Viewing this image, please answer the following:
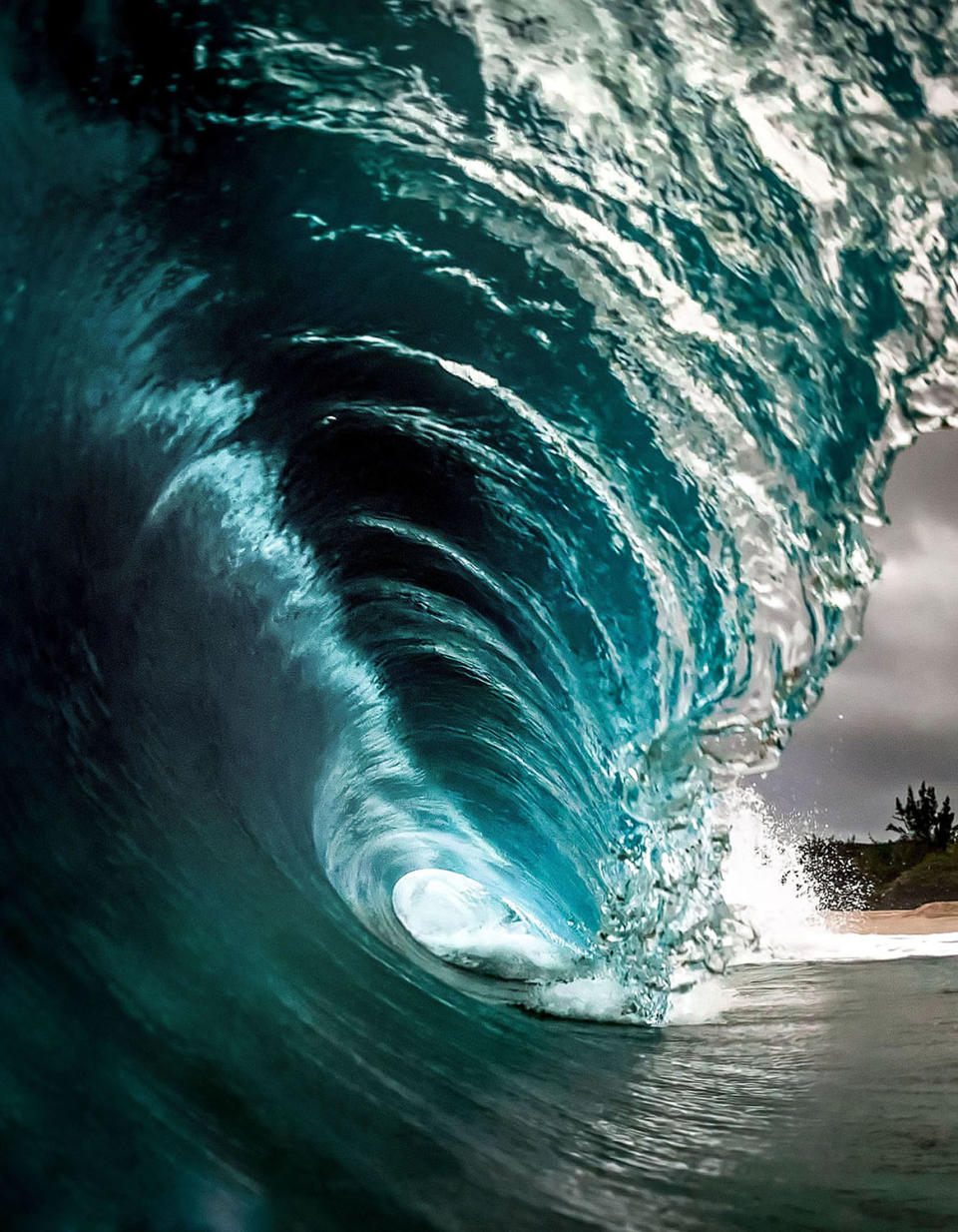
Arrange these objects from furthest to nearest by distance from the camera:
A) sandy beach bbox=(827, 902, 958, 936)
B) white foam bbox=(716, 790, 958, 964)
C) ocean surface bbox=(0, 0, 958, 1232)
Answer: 1. sandy beach bbox=(827, 902, 958, 936)
2. white foam bbox=(716, 790, 958, 964)
3. ocean surface bbox=(0, 0, 958, 1232)

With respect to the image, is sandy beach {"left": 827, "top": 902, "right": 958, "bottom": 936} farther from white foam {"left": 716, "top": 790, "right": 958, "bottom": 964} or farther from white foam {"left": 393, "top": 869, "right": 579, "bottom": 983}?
white foam {"left": 393, "top": 869, "right": 579, "bottom": 983}

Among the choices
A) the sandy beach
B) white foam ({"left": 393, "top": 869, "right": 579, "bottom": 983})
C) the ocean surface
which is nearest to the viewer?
the ocean surface

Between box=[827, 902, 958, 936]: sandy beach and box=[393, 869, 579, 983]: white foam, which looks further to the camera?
box=[827, 902, 958, 936]: sandy beach

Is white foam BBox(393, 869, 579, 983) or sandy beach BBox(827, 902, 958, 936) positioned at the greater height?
sandy beach BBox(827, 902, 958, 936)

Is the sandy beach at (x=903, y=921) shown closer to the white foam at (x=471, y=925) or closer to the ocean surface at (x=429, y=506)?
the white foam at (x=471, y=925)

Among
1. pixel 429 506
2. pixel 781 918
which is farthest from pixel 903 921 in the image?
pixel 429 506

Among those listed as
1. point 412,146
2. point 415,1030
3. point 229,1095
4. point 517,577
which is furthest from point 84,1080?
point 517,577

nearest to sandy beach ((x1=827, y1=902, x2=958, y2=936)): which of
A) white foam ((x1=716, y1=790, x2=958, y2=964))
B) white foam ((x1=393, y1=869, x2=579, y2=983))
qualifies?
white foam ((x1=716, y1=790, x2=958, y2=964))

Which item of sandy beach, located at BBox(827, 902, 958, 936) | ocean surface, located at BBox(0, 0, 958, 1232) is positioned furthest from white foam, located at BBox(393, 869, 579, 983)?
sandy beach, located at BBox(827, 902, 958, 936)

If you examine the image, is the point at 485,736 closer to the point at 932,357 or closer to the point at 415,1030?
the point at 415,1030
